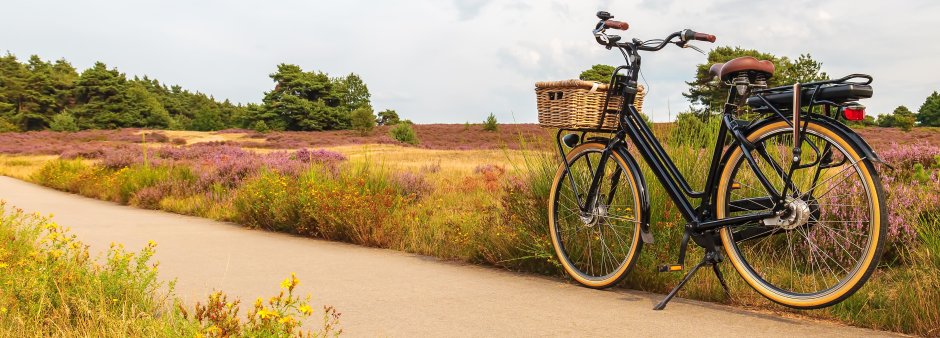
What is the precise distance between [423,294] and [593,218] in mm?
1372

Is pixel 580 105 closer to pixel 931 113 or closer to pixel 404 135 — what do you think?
pixel 404 135

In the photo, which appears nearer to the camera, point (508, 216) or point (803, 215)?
point (803, 215)

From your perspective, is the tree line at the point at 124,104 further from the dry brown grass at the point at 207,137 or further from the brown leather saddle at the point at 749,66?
the brown leather saddle at the point at 749,66

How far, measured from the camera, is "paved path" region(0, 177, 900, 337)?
3492 mm

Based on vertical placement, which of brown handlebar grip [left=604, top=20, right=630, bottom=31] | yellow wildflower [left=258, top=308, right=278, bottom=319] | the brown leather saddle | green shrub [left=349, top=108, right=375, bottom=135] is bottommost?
yellow wildflower [left=258, top=308, right=278, bottom=319]

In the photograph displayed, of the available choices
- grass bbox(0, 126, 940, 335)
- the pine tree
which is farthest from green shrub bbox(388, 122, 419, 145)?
the pine tree

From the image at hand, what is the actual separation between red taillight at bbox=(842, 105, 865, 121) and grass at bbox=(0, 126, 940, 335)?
957mm

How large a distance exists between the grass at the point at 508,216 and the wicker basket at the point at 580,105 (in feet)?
2.41

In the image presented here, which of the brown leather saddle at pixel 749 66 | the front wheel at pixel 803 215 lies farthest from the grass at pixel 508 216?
the brown leather saddle at pixel 749 66

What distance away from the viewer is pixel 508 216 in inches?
223

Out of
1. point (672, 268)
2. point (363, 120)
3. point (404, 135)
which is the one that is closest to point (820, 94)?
point (672, 268)

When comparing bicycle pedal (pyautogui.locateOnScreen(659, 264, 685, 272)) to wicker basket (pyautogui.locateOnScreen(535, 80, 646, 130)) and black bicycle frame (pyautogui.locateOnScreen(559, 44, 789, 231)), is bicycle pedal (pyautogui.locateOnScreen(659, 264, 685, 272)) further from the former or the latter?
wicker basket (pyautogui.locateOnScreen(535, 80, 646, 130))

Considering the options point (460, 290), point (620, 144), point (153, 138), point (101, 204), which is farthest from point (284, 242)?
point (153, 138)

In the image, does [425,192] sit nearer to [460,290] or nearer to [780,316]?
[460,290]
